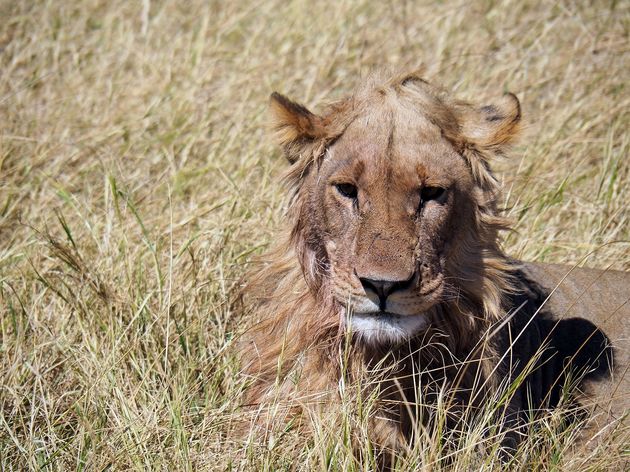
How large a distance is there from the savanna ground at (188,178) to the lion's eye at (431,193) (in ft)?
1.90

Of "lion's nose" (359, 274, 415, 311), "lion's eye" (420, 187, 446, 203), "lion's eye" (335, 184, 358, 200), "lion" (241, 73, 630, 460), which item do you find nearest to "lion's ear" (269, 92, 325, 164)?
"lion" (241, 73, 630, 460)

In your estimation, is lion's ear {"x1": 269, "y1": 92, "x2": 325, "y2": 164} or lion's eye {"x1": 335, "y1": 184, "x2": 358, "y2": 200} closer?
lion's eye {"x1": 335, "y1": 184, "x2": 358, "y2": 200}

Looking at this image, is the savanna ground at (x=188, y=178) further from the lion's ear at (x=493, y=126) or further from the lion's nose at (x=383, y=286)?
the lion's nose at (x=383, y=286)

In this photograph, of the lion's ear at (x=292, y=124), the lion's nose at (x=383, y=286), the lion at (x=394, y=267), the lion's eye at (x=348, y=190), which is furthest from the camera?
the lion's ear at (x=292, y=124)

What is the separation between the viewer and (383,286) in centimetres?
274

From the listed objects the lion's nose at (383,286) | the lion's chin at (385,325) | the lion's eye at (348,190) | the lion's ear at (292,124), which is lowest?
the lion's chin at (385,325)

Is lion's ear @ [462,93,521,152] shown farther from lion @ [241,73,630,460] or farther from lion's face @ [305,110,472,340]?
lion's face @ [305,110,472,340]

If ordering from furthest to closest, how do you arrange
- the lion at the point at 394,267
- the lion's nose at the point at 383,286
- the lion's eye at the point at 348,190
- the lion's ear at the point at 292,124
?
1. the lion's ear at the point at 292,124
2. the lion's eye at the point at 348,190
3. the lion at the point at 394,267
4. the lion's nose at the point at 383,286

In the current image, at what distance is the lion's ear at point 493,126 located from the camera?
10.5 ft

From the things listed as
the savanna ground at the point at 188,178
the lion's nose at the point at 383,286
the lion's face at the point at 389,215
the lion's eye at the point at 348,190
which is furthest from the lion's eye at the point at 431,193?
the savanna ground at the point at 188,178

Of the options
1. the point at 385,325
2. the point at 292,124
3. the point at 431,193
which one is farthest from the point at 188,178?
the point at 385,325

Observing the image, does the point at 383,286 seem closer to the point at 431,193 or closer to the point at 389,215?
the point at 389,215

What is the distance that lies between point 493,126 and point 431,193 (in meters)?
0.44

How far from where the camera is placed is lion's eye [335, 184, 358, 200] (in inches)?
119
